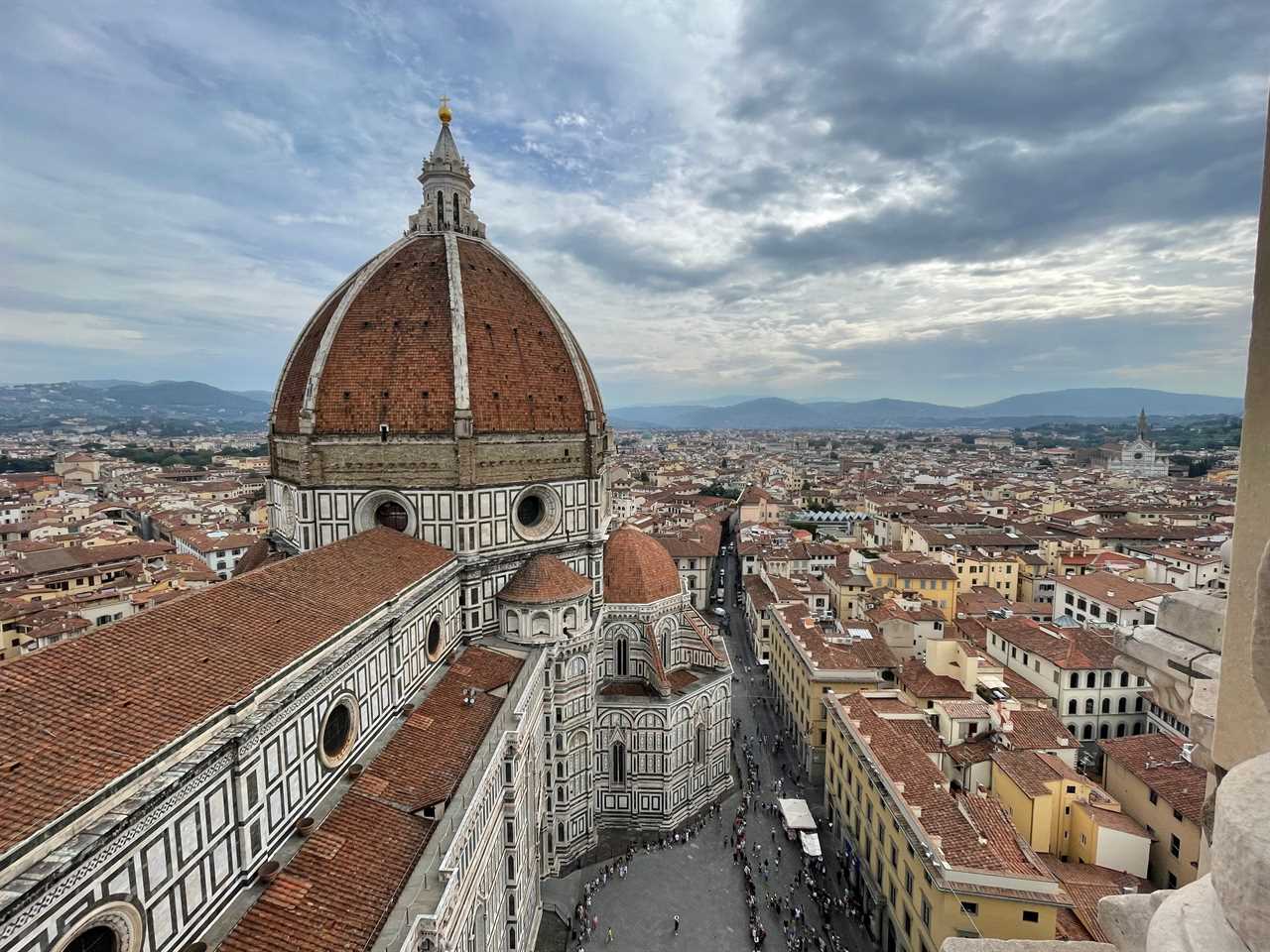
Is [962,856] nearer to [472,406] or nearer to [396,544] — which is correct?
[396,544]

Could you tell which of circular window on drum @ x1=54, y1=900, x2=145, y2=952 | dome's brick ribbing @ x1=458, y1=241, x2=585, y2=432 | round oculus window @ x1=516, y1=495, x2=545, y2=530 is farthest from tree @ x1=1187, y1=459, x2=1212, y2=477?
circular window on drum @ x1=54, y1=900, x2=145, y2=952

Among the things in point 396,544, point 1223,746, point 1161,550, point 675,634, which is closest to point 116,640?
point 396,544

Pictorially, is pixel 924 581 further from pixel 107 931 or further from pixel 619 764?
pixel 107 931

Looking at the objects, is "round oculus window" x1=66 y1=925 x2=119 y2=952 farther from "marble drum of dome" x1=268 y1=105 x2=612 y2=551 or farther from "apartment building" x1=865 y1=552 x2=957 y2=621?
"apartment building" x1=865 y1=552 x2=957 y2=621

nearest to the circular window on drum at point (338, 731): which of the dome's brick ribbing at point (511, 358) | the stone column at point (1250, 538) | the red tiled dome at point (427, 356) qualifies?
the red tiled dome at point (427, 356)

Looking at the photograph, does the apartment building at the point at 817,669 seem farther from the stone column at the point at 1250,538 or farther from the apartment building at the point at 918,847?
the stone column at the point at 1250,538
